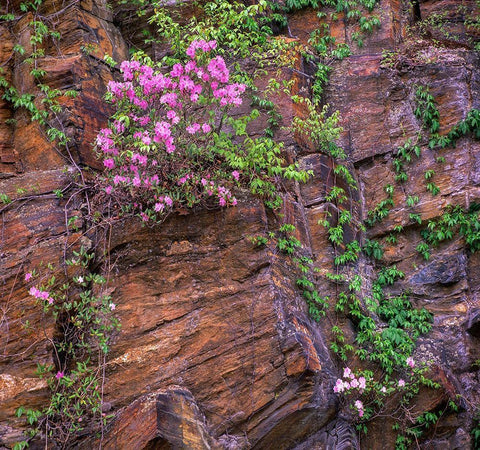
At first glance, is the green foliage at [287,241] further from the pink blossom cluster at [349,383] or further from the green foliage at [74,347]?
the green foliage at [74,347]

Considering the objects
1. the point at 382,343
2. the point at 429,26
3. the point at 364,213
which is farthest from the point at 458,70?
the point at 382,343

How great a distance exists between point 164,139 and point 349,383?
384 cm

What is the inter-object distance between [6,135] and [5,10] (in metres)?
2.20

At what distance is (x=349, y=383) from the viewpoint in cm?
680

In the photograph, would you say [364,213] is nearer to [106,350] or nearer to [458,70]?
[458,70]

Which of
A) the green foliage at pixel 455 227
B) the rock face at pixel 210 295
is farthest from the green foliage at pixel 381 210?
the green foliage at pixel 455 227

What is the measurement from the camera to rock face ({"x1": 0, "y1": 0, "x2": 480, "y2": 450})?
5938mm

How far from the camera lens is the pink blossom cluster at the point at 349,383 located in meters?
6.48

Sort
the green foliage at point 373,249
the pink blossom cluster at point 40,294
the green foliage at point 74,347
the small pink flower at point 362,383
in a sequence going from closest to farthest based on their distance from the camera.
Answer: the green foliage at point 74,347 < the pink blossom cluster at point 40,294 < the small pink flower at point 362,383 < the green foliage at point 373,249

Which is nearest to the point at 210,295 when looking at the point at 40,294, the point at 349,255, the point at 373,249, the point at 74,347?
the point at 74,347

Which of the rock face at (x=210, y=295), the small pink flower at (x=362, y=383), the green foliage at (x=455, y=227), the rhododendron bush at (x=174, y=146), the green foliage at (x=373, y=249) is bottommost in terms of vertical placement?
the small pink flower at (x=362, y=383)

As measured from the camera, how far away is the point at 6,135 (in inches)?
306

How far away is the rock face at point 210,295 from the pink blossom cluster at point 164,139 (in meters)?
0.39

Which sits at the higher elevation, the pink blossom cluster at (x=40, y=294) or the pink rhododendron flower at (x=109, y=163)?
the pink rhododendron flower at (x=109, y=163)
